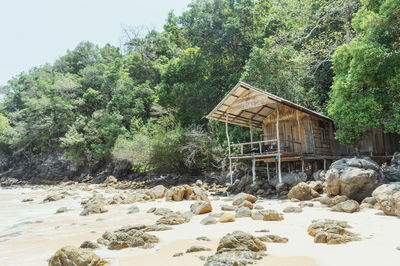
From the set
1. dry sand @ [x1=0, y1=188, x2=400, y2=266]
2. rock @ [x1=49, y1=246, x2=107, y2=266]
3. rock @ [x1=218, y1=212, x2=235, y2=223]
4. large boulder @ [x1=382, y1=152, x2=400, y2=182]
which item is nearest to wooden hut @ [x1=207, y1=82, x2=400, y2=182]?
large boulder @ [x1=382, y1=152, x2=400, y2=182]

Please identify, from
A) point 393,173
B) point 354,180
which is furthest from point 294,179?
point 354,180

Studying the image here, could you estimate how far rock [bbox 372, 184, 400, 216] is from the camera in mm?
6648

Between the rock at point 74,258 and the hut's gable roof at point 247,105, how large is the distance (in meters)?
10.4

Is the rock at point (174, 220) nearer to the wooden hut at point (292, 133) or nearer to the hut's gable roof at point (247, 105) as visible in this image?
the wooden hut at point (292, 133)

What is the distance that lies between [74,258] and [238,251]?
98.3 inches

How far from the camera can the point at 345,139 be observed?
13.5 m

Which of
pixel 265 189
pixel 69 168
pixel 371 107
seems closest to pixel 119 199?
pixel 265 189

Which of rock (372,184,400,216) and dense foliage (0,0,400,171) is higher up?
dense foliage (0,0,400,171)

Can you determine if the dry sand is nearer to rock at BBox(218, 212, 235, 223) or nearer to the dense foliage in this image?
rock at BBox(218, 212, 235, 223)

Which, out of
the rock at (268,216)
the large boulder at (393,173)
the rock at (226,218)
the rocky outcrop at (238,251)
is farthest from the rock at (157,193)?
the large boulder at (393,173)

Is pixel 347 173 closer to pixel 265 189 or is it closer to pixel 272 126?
pixel 265 189

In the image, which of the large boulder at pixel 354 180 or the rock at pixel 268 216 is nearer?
the rock at pixel 268 216

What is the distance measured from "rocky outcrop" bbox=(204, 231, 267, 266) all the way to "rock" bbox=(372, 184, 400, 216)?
442 cm

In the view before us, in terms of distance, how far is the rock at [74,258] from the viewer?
3984 mm
